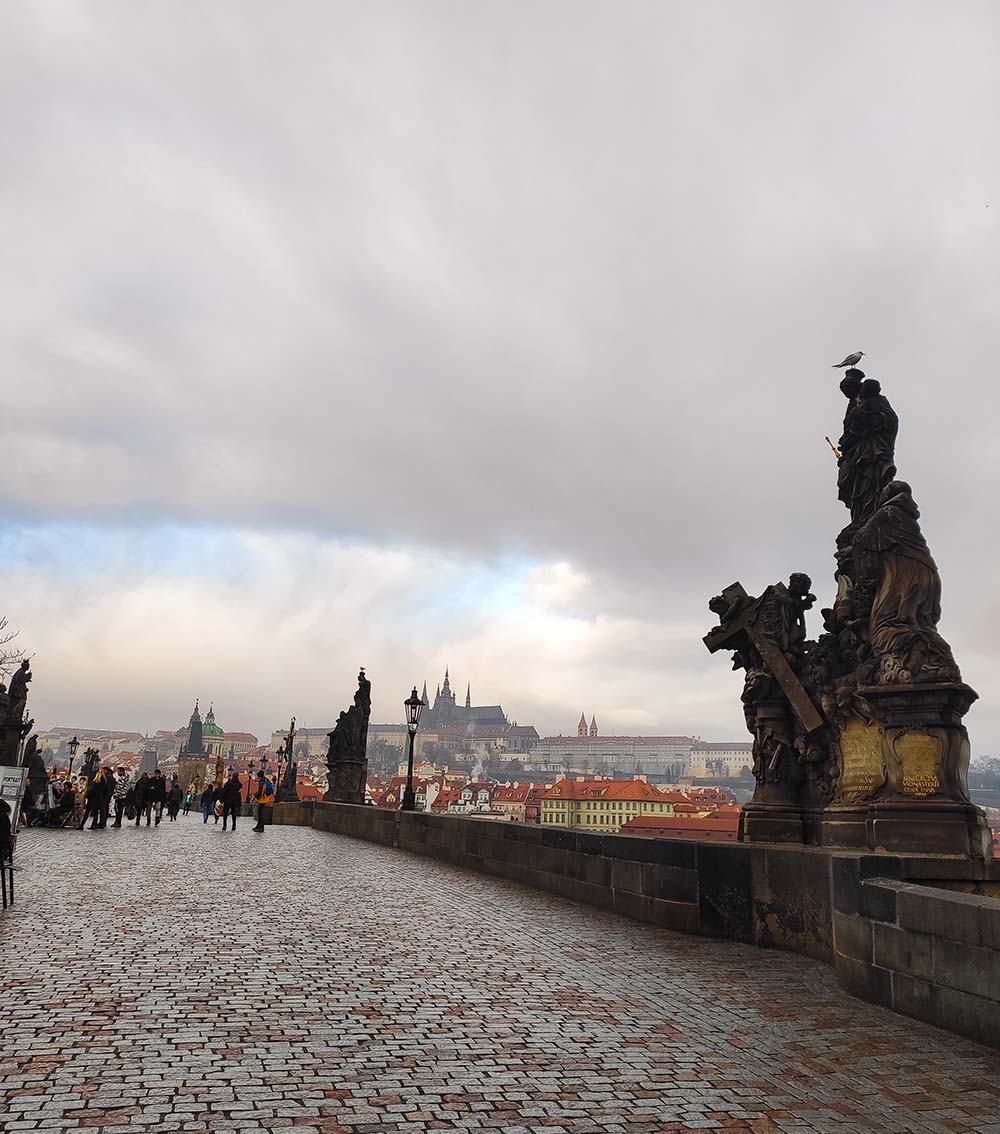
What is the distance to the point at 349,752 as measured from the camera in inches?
1453

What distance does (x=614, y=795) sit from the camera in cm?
7756

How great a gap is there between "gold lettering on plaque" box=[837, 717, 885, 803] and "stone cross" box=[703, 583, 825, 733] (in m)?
0.49

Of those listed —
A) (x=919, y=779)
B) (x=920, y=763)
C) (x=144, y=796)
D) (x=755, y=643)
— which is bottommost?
(x=144, y=796)

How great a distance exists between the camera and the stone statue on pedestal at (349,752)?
1447 inches

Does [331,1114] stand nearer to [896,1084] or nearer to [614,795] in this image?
[896,1084]

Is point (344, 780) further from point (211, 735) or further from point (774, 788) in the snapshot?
point (211, 735)

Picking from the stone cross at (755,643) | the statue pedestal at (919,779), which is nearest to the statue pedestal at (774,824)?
the stone cross at (755,643)

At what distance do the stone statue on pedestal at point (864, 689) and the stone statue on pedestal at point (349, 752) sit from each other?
27806mm

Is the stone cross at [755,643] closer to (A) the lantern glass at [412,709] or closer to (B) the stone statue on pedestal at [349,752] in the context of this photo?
(A) the lantern glass at [412,709]

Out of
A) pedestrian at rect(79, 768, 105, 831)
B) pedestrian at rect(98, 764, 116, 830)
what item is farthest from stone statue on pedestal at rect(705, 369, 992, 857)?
pedestrian at rect(98, 764, 116, 830)

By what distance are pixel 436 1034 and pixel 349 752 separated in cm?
3329

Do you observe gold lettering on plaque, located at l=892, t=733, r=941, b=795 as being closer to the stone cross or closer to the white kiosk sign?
the stone cross

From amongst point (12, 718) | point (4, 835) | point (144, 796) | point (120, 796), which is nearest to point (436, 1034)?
point (4, 835)

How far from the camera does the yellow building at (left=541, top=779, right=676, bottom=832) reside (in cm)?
7669
